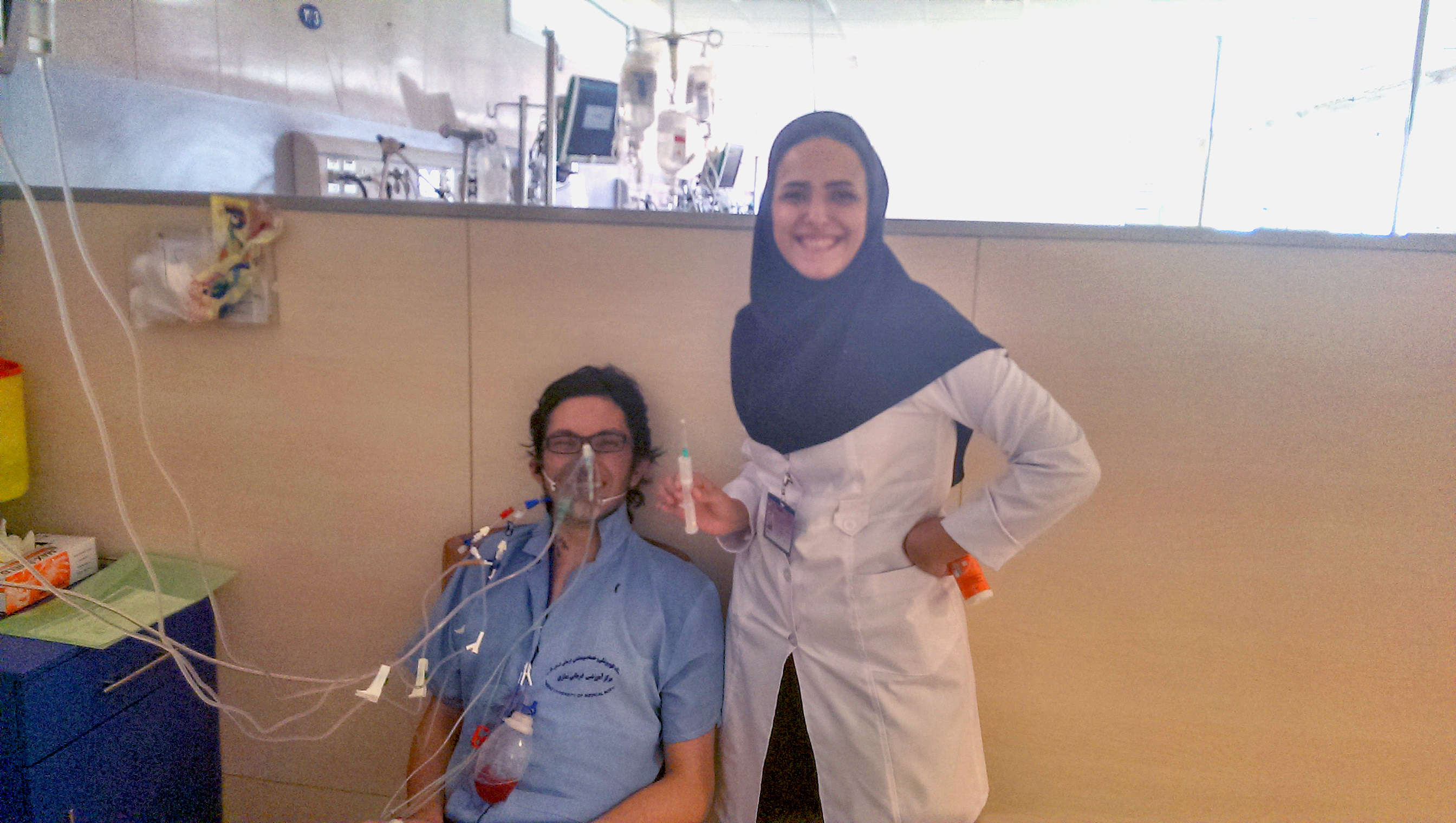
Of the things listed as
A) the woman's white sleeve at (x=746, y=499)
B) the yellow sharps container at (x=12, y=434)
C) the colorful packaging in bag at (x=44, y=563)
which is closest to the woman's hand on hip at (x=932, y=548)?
the woman's white sleeve at (x=746, y=499)

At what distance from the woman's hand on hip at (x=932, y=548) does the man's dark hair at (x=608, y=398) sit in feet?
1.66

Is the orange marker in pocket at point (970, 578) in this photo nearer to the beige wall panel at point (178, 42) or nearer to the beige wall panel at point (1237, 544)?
the beige wall panel at point (1237, 544)

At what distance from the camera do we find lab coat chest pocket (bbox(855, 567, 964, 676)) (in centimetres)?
112

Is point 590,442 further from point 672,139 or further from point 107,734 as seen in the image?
point 672,139

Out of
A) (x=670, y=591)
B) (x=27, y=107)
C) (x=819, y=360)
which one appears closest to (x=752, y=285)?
(x=819, y=360)

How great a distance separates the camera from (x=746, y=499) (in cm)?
126

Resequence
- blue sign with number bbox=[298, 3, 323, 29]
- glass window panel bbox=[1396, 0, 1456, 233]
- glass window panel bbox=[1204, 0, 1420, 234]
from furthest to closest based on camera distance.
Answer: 1. glass window panel bbox=[1204, 0, 1420, 234]
2. glass window panel bbox=[1396, 0, 1456, 233]
3. blue sign with number bbox=[298, 3, 323, 29]

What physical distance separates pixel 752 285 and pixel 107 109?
Result: 203cm

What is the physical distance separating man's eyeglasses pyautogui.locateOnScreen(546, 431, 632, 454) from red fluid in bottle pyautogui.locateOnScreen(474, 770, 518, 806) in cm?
53

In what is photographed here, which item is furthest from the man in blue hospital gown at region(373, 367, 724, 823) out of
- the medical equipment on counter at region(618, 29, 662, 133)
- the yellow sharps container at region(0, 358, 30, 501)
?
the medical equipment on counter at region(618, 29, 662, 133)

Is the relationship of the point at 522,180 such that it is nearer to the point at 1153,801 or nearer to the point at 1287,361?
the point at 1287,361

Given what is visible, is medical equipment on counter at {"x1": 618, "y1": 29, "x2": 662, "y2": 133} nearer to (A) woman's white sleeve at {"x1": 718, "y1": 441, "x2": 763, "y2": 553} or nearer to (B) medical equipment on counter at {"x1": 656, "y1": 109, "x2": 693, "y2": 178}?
(B) medical equipment on counter at {"x1": 656, "y1": 109, "x2": 693, "y2": 178}

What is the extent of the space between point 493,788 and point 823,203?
1032 mm

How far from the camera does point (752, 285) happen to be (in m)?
1.20
